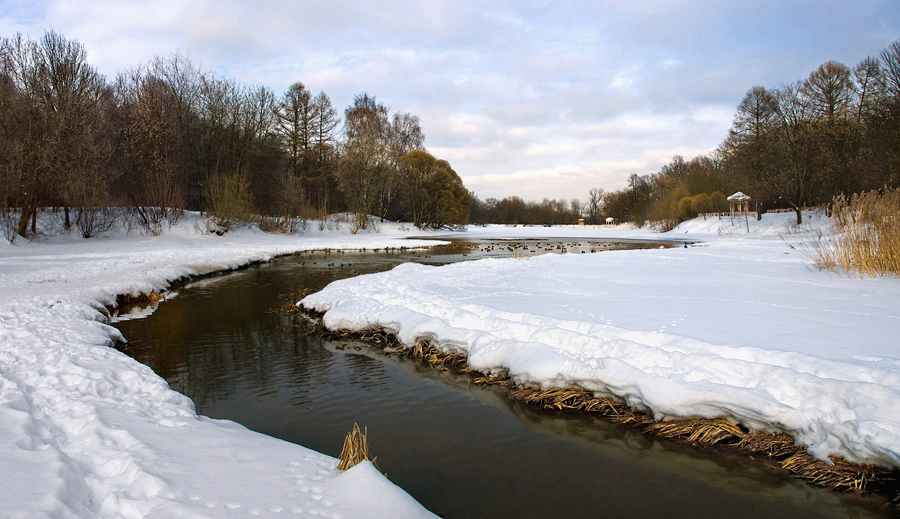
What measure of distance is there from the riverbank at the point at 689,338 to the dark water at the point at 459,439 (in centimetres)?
46

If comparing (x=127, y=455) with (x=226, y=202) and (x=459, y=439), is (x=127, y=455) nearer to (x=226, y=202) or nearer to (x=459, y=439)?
(x=459, y=439)

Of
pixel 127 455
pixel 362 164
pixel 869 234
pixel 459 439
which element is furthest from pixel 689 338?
pixel 362 164

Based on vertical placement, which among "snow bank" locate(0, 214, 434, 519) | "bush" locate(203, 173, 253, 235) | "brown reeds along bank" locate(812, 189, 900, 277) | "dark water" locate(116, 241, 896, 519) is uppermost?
"bush" locate(203, 173, 253, 235)

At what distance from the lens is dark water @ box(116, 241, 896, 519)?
3.80 meters

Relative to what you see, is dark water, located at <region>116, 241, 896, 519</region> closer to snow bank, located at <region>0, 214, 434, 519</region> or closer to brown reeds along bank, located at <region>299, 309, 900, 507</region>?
brown reeds along bank, located at <region>299, 309, 900, 507</region>

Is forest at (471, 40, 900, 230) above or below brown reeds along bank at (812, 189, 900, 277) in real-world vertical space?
above

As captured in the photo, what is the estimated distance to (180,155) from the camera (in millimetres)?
32531

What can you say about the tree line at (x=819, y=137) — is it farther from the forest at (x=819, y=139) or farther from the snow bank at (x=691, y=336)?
the snow bank at (x=691, y=336)

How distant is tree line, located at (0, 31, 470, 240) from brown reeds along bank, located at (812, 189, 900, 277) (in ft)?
95.1

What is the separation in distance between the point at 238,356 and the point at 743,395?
6781 millimetres

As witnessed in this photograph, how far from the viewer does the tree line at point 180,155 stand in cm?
2278

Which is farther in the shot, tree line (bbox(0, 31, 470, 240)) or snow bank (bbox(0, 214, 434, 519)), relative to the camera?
tree line (bbox(0, 31, 470, 240))

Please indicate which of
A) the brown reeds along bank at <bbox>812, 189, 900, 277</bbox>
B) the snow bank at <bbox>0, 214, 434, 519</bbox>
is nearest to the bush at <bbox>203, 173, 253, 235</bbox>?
the snow bank at <bbox>0, 214, 434, 519</bbox>

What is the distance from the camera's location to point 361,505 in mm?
2998
